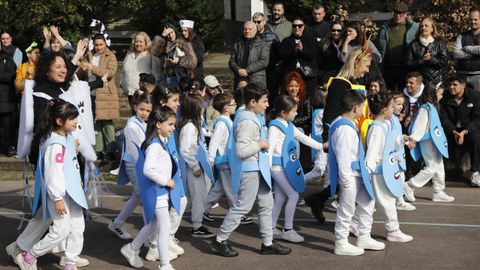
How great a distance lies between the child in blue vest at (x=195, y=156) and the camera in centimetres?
945

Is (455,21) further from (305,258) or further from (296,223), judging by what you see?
(305,258)

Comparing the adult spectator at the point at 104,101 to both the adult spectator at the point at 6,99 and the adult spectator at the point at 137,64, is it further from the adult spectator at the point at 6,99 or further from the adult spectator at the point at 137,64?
the adult spectator at the point at 6,99

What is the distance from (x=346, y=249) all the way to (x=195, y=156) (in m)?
1.83

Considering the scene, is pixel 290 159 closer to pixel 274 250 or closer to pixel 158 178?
pixel 274 250

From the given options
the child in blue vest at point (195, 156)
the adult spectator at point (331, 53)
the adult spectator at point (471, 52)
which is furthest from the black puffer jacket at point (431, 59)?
the child in blue vest at point (195, 156)

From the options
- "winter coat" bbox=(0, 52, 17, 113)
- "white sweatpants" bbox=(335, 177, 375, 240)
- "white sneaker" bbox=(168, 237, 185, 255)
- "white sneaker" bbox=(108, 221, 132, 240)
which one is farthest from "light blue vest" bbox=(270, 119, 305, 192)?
"winter coat" bbox=(0, 52, 17, 113)

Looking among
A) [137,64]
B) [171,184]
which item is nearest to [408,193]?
[171,184]

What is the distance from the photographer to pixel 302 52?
13.3 metres

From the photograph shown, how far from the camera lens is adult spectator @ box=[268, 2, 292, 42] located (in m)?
14.2

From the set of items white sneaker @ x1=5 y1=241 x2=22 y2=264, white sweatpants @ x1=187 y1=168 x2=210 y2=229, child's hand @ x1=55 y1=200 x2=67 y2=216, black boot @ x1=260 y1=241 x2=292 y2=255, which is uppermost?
child's hand @ x1=55 y1=200 x2=67 y2=216

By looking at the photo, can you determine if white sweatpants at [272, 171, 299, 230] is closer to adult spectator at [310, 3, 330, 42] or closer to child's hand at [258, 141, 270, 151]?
child's hand at [258, 141, 270, 151]

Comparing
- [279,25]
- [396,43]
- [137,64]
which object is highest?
[279,25]

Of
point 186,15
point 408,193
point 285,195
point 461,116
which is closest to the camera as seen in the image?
point 285,195

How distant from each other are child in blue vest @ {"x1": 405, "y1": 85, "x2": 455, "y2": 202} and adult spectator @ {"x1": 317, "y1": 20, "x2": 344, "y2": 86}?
6.03ft
